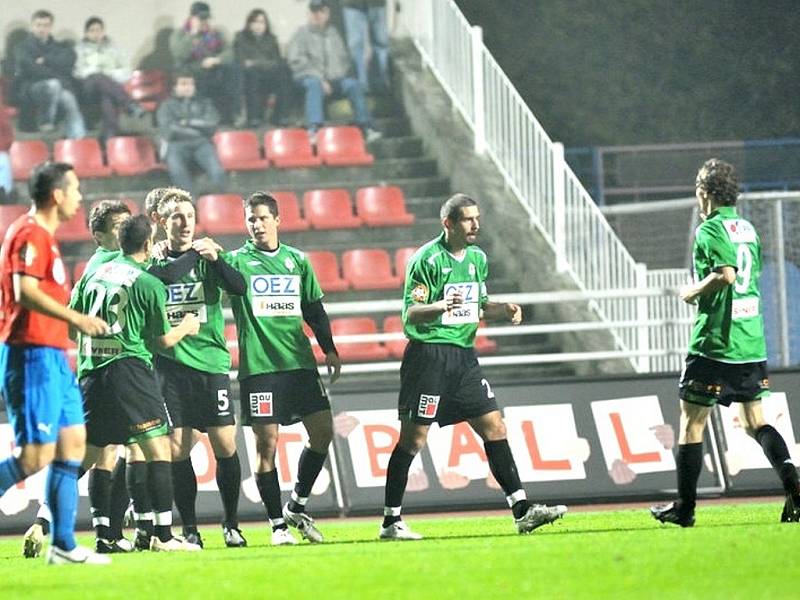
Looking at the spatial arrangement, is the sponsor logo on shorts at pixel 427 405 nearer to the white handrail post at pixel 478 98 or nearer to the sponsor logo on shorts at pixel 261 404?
the sponsor logo on shorts at pixel 261 404

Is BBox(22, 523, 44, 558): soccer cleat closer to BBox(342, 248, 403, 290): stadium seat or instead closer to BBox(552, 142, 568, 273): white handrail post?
BBox(342, 248, 403, 290): stadium seat

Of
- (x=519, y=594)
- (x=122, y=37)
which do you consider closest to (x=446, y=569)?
(x=519, y=594)

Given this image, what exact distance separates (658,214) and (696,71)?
30.7 feet

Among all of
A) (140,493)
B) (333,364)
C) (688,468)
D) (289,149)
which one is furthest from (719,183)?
(289,149)

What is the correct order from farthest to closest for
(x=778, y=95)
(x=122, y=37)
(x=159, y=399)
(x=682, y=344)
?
(x=778, y=95)
(x=122, y=37)
(x=682, y=344)
(x=159, y=399)

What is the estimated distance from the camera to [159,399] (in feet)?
34.8

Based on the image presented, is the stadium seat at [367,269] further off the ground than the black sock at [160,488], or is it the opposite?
the stadium seat at [367,269]

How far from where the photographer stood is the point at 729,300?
1082cm

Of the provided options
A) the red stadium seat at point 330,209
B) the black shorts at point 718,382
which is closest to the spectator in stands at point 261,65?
the red stadium seat at point 330,209

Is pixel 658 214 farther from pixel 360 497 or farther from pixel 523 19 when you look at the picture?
pixel 523 19

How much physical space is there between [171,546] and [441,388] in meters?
1.93

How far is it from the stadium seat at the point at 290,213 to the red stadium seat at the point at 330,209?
131mm

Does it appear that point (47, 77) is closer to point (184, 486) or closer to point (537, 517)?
point (184, 486)

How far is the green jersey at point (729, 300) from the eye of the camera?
10.7 m
